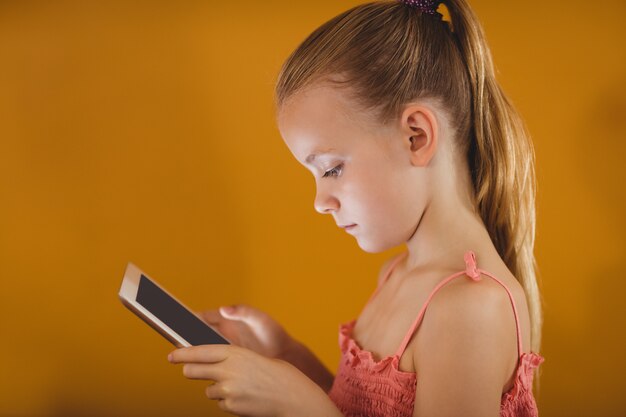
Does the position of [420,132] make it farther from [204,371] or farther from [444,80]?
[204,371]

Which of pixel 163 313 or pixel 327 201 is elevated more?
pixel 327 201

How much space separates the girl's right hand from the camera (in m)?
0.91

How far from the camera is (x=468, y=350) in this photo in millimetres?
586

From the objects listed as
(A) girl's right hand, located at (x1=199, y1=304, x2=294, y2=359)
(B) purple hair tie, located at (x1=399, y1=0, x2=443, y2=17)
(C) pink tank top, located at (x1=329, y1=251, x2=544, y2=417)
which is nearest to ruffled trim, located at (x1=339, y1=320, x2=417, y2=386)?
(C) pink tank top, located at (x1=329, y1=251, x2=544, y2=417)

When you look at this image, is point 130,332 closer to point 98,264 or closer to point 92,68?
point 98,264

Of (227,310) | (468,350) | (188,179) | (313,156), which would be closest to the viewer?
(468,350)

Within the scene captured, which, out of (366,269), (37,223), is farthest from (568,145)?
(37,223)

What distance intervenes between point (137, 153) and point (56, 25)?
0.92 ft

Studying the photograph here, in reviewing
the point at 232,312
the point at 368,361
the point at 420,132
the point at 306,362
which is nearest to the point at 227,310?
the point at 232,312

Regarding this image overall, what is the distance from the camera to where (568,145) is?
1.25 meters

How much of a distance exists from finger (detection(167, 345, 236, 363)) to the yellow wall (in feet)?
2.22

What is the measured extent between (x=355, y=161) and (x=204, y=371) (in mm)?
258

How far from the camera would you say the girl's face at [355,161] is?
2.22 ft

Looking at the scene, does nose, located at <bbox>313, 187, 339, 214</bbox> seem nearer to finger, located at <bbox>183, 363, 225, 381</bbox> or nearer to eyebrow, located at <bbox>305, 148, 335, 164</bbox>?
eyebrow, located at <bbox>305, 148, 335, 164</bbox>
